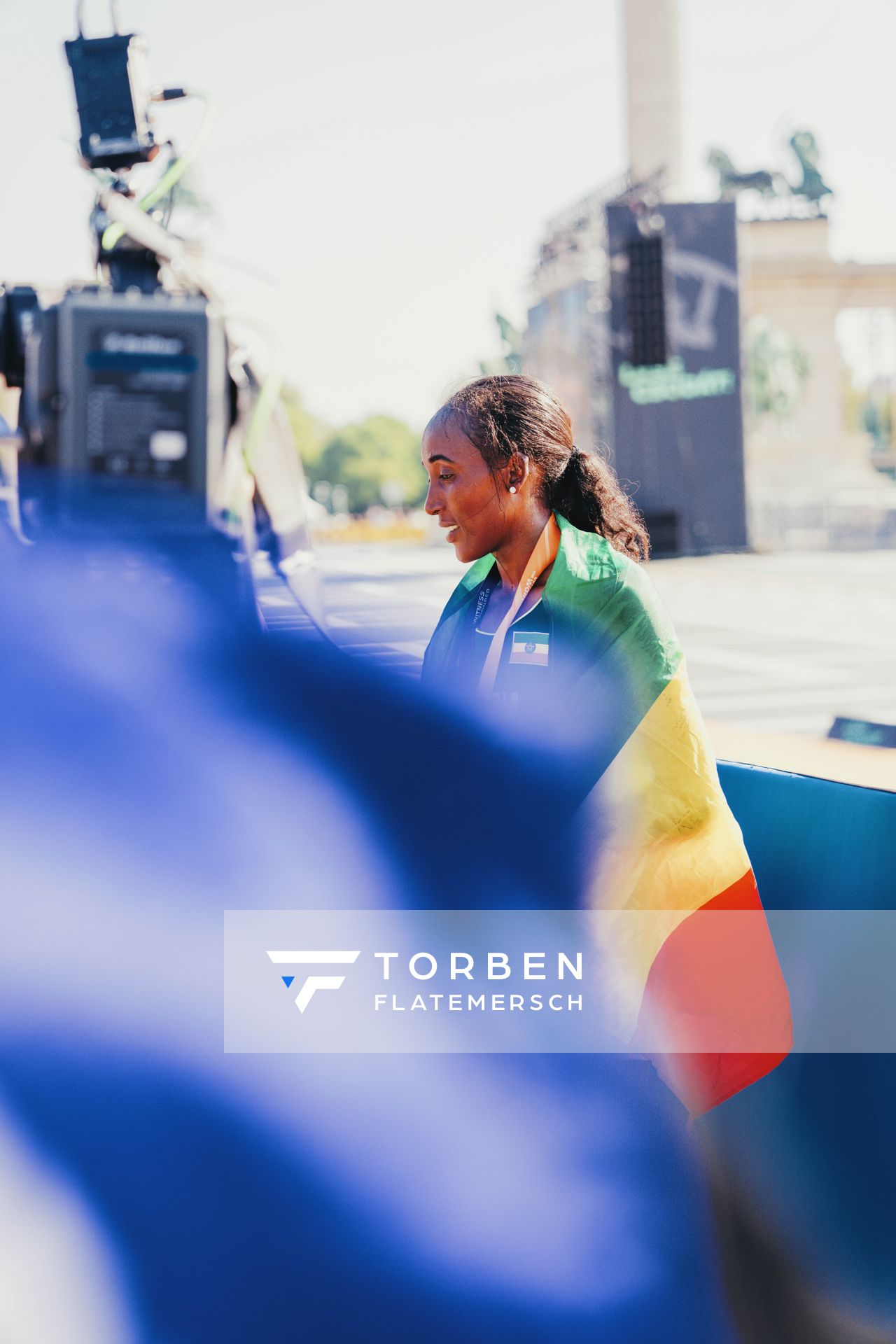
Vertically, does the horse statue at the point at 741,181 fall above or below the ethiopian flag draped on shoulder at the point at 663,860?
above

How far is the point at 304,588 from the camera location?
5.98 feet

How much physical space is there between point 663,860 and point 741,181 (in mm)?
57366

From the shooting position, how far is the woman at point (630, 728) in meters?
1.50

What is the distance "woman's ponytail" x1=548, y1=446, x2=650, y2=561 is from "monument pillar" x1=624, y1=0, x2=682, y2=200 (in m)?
48.2

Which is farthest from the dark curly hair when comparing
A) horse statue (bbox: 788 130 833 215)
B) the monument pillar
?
horse statue (bbox: 788 130 833 215)

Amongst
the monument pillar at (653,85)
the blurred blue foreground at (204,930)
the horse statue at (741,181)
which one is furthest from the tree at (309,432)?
the blurred blue foreground at (204,930)

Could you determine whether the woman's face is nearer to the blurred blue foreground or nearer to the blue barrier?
the blurred blue foreground

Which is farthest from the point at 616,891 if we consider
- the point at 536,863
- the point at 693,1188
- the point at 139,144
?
the point at 139,144

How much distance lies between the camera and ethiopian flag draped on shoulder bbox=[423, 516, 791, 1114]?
4.89 ft

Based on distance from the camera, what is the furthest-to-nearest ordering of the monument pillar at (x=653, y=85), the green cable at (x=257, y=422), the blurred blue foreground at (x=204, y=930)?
the monument pillar at (x=653, y=85), the green cable at (x=257, y=422), the blurred blue foreground at (x=204, y=930)

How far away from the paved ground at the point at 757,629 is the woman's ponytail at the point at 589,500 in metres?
0.28

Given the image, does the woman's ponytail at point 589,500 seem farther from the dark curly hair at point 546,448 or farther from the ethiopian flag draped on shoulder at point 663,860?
the ethiopian flag draped on shoulder at point 663,860

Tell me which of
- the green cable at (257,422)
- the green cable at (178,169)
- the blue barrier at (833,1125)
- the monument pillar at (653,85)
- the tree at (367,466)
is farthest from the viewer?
the tree at (367,466)

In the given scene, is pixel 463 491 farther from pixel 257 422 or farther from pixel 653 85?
pixel 653 85
